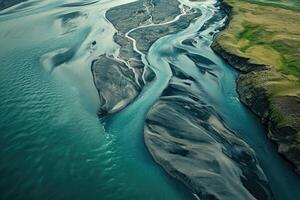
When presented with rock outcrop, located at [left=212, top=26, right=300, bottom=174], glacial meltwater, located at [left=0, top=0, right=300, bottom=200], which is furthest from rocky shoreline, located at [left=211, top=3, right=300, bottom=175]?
glacial meltwater, located at [left=0, top=0, right=300, bottom=200]

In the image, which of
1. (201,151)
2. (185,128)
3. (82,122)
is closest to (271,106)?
(185,128)

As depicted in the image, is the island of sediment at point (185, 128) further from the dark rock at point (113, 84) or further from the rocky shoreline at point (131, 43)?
the rocky shoreline at point (131, 43)

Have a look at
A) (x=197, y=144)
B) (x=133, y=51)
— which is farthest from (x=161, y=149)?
(x=133, y=51)

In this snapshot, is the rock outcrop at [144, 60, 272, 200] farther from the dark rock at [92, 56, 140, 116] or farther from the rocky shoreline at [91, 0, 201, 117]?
the rocky shoreline at [91, 0, 201, 117]

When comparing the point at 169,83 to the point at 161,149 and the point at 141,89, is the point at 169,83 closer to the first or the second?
the point at 141,89

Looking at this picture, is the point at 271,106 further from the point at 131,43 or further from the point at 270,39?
the point at 131,43

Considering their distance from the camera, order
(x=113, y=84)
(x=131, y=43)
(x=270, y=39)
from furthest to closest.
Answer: (x=270, y=39)
(x=131, y=43)
(x=113, y=84)
